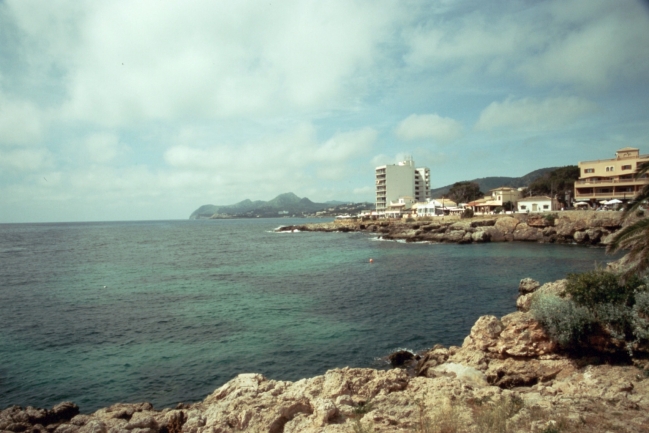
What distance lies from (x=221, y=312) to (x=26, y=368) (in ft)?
33.0

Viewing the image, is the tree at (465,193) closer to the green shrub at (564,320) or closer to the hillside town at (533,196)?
the hillside town at (533,196)

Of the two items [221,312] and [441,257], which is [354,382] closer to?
[221,312]

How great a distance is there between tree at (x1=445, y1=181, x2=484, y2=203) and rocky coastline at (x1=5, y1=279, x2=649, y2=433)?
4229 inches

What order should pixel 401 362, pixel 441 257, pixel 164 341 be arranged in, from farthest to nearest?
pixel 441 257 → pixel 164 341 → pixel 401 362

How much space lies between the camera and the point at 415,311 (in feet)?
76.5

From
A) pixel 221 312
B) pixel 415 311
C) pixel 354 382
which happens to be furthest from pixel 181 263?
pixel 354 382

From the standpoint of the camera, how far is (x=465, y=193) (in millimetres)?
115562

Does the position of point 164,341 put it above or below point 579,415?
below

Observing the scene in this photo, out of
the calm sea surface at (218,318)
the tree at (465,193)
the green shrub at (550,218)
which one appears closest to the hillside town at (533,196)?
the green shrub at (550,218)

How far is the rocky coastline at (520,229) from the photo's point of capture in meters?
54.8

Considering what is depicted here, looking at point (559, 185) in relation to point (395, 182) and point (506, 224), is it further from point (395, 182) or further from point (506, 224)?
point (395, 182)

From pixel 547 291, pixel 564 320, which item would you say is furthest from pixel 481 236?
pixel 564 320

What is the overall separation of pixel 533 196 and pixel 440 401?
296ft

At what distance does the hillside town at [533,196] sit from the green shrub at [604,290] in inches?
1445
